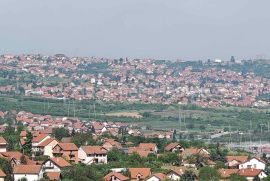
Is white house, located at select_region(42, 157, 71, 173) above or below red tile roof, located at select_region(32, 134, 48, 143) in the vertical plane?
below

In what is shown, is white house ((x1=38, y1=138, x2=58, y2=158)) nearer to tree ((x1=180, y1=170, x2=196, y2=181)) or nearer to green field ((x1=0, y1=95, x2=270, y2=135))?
tree ((x1=180, y1=170, x2=196, y2=181))

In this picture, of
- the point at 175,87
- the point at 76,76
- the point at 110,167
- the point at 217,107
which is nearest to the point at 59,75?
the point at 76,76

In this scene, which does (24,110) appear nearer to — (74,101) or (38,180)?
(74,101)

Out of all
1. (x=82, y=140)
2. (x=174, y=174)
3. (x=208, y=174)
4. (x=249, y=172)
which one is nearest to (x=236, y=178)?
(x=208, y=174)

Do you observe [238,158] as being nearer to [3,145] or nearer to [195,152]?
[195,152]

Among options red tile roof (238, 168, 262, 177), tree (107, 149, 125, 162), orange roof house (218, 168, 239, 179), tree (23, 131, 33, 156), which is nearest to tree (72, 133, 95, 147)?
tree (107, 149, 125, 162)

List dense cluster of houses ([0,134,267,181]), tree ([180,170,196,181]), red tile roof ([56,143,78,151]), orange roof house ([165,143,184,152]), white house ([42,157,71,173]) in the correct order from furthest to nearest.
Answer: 1. orange roof house ([165,143,184,152])
2. red tile roof ([56,143,78,151])
3. white house ([42,157,71,173])
4. tree ([180,170,196,181])
5. dense cluster of houses ([0,134,267,181])

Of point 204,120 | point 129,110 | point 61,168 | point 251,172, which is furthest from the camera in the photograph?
point 129,110

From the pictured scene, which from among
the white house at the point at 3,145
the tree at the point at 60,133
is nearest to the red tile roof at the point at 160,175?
the white house at the point at 3,145
